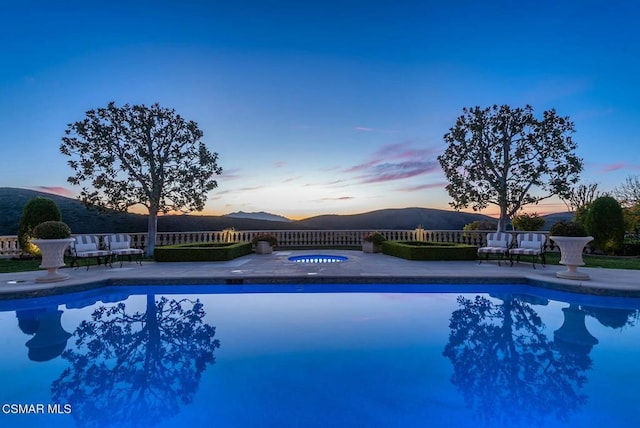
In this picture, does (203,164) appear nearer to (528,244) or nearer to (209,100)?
(209,100)

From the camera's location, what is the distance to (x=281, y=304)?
652cm

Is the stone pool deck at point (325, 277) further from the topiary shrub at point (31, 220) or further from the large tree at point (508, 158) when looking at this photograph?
the large tree at point (508, 158)

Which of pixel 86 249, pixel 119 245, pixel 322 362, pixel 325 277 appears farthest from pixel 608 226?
pixel 86 249

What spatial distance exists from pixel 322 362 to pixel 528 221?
15514 mm

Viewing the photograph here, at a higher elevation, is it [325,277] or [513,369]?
[325,277]

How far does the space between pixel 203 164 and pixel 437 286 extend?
1044cm

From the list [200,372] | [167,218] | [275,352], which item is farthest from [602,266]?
[167,218]

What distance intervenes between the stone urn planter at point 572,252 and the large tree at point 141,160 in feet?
39.6

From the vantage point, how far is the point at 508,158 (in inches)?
564

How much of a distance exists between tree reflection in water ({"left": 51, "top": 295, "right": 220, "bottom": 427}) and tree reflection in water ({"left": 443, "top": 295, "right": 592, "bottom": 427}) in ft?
8.82

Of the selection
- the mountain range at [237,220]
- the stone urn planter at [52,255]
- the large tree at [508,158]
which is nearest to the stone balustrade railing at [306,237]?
the large tree at [508,158]

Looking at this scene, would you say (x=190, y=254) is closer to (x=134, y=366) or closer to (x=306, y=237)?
(x=306, y=237)

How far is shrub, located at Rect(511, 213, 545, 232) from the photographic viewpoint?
15875 mm

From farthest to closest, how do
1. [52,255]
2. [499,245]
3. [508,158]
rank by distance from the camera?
[508,158] < [499,245] < [52,255]
